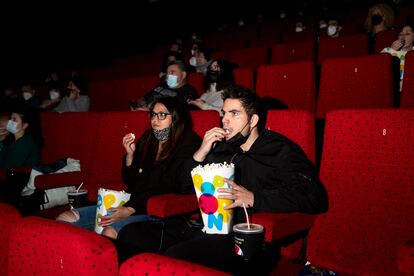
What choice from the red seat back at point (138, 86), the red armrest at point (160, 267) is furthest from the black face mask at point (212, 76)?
the red armrest at point (160, 267)

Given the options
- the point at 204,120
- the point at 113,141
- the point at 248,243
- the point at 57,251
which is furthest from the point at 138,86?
the point at 57,251

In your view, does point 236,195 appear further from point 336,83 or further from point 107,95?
point 107,95

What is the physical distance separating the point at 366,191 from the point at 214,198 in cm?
33

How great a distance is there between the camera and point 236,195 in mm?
791

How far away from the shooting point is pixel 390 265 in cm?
80

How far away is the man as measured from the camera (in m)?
0.80

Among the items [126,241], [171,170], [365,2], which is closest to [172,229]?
[126,241]

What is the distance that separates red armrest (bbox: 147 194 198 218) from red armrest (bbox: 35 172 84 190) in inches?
18.6

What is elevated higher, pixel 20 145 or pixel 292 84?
pixel 292 84

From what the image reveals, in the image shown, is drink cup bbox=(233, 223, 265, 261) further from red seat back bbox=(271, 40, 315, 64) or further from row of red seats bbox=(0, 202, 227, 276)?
red seat back bbox=(271, 40, 315, 64)

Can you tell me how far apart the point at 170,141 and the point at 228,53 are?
1.60 metres

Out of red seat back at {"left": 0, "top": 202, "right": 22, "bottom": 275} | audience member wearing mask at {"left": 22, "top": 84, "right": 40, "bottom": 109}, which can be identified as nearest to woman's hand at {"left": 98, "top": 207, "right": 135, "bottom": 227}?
red seat back at {"left": 0, "top": 202, "right": 22, "bottom": 275}

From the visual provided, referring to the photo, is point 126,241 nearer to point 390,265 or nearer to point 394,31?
point 390,265

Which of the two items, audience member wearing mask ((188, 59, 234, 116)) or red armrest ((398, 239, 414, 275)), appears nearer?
red armrest ((398, 239, 414, 275))
